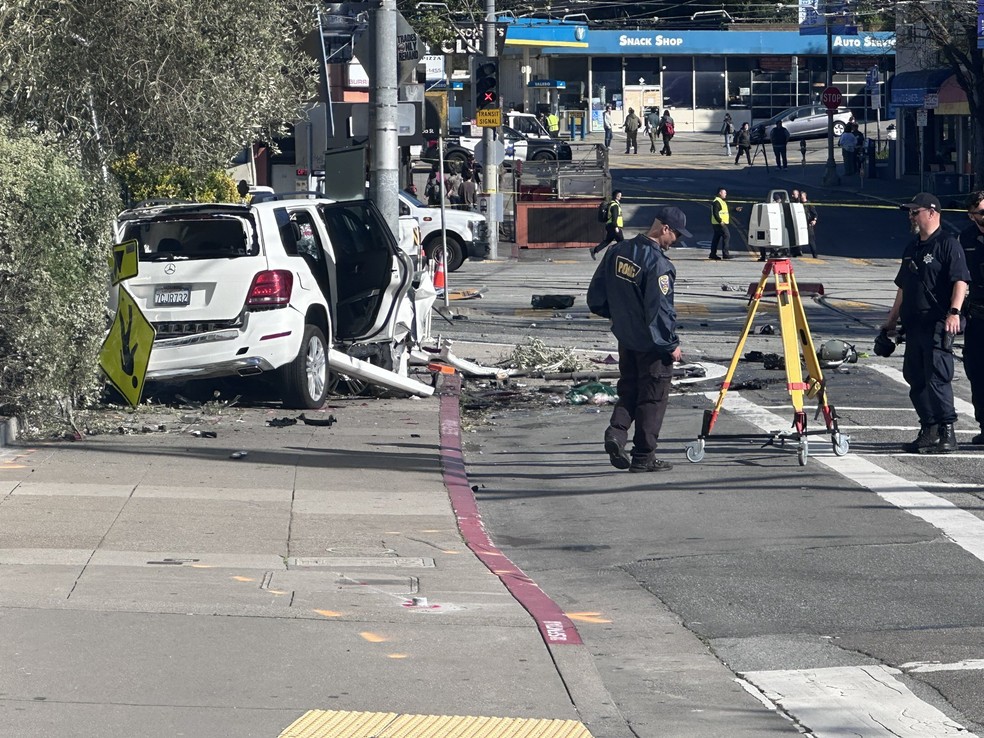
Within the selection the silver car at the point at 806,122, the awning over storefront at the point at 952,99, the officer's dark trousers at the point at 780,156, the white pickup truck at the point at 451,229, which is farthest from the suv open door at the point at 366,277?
the silver car at the point at 806,122

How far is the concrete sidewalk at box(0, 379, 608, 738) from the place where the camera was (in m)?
5.70

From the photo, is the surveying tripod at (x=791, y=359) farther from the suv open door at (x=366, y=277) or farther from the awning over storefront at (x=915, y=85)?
the awning over storefront at (x=915, y=85)

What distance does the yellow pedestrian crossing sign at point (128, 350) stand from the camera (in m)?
12.1

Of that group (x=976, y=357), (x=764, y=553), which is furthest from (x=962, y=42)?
(x=764, y=553)

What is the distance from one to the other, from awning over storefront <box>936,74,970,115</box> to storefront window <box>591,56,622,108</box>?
29.7 meters

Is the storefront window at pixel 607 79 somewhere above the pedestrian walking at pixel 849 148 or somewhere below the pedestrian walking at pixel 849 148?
above

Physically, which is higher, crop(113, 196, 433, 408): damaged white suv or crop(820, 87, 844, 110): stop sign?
crop(820, 87, 844, 110): stop sign

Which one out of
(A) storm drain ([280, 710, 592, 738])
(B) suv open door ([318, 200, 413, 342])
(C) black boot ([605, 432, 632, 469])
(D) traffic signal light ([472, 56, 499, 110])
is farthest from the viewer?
(D) traffic signal light ([472, 56, 499, 110])

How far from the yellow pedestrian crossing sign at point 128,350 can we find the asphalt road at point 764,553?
2.91 metres

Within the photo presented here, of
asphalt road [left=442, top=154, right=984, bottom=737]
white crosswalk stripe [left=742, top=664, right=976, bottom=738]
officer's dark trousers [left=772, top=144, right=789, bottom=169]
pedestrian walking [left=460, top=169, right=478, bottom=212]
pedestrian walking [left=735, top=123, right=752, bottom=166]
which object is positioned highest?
pedestrian walking [left=735, top=123, right=752, bottom=166]

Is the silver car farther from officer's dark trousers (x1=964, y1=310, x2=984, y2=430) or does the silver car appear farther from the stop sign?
officer's dark trousers (x1=964, y1=310, x2=984, y2=430)

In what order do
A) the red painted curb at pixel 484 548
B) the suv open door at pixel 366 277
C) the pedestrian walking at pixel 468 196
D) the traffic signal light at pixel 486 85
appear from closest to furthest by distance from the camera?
the red painted curb at pixel 484 548 < the suv open door at pixel 366 277 < the traffic signal light at pixel 486 85 < the pedestrian walking at pixel 468 196

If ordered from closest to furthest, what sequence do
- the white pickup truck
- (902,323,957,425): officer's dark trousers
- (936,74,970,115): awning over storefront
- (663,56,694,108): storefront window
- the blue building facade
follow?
1. (902,323,957,425): officer's dark trousers
2. the white pickup truck
3. (936,74,970,115): awning over storefront
4. the blue building facade
5. (663,56,694,108): storefront window

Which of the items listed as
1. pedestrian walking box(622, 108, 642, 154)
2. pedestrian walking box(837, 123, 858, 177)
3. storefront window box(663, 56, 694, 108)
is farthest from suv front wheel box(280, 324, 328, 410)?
storefront window box(663, 56, 694, 108)
